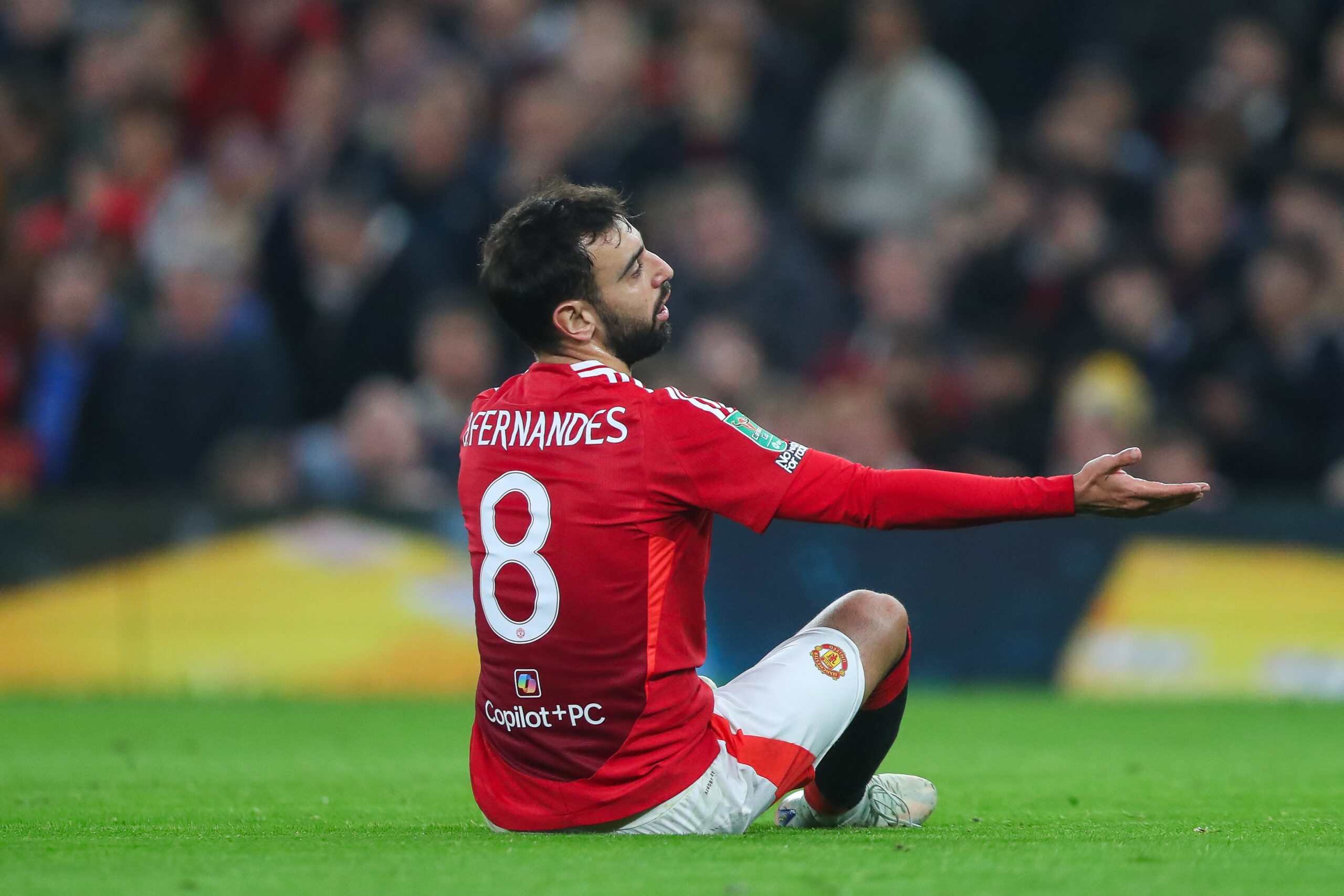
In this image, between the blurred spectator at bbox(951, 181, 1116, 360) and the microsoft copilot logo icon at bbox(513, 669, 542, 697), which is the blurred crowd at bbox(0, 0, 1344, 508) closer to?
the blurred spectator at bbox(951, 181, 1116, 360)

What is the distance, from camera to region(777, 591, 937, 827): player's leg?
4.21m

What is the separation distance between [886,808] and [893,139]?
23.6 feet

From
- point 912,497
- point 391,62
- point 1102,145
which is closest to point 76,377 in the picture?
point 391,62

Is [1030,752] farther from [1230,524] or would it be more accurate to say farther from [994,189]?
[994,189]

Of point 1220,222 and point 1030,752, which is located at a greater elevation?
point 1220,222

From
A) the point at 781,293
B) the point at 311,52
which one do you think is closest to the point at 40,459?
the point at 311,52

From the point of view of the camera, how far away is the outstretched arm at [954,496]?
3.73 m

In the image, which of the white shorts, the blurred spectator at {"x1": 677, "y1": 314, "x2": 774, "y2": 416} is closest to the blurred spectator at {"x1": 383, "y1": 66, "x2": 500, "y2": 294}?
the blurred spectator at {"x1": 677, "y1": 314, "x2": 774, "y2": 416}

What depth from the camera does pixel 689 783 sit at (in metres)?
3.96

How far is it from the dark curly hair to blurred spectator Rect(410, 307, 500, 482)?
5.26m

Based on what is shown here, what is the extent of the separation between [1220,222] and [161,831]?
24.8ft

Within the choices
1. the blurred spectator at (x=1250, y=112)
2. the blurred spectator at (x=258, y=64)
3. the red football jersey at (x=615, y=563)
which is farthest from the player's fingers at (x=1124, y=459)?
the blurred spectator at (x=258, y=64)

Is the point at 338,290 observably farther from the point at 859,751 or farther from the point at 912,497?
the point at 912,497

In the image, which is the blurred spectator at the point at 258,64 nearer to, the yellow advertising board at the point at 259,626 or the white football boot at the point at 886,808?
the yellow advertising board at the point at 259,626
